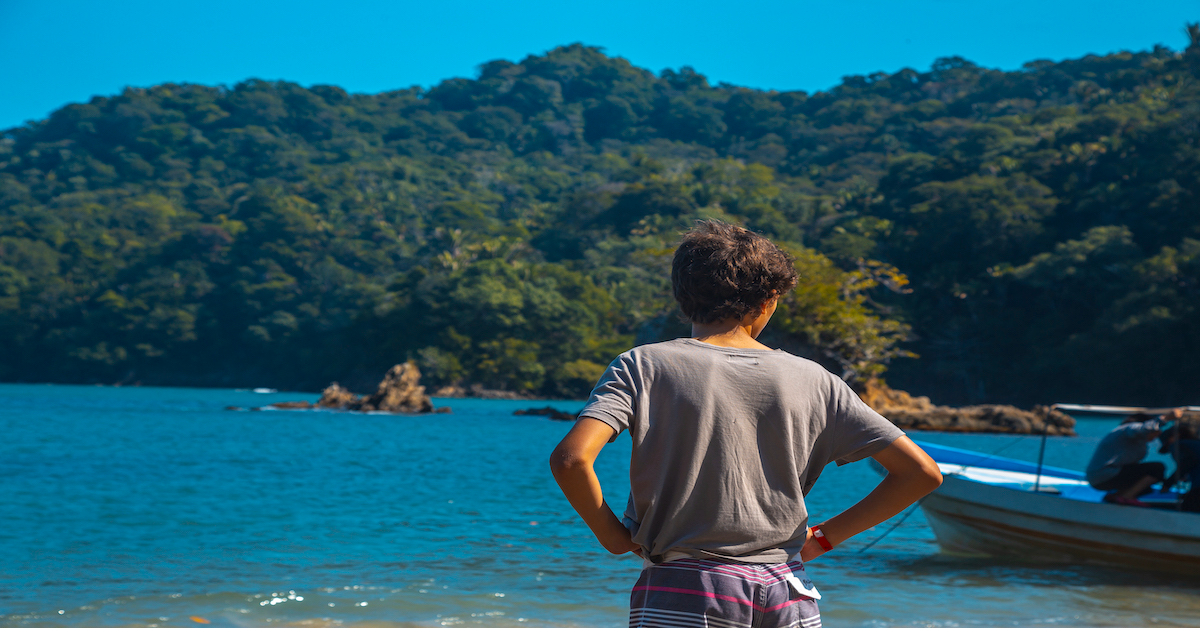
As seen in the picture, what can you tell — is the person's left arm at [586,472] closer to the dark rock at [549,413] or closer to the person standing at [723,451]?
the person standing at [723,451]

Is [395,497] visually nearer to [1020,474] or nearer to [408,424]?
[1020,474]

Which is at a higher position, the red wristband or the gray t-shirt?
the gray t-shirt

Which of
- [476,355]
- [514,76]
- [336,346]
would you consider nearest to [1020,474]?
[476,355]

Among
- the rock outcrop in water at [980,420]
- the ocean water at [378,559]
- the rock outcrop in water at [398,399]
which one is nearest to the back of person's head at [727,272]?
the ocean water at [378,559]

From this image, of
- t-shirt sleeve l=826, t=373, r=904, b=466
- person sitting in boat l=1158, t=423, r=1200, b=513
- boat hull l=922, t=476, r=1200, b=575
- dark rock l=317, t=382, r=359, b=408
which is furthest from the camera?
dark rock l=317, t=382, r=359, b=408

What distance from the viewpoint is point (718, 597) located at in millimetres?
1994

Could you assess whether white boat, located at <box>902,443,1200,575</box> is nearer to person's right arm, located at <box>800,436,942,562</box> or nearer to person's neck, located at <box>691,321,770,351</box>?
person's right arm, located at <box>800,436,942,562</box>

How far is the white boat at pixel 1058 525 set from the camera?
8.05 metres

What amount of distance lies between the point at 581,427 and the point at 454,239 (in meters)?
69.1

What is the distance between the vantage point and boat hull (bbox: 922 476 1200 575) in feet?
26.4

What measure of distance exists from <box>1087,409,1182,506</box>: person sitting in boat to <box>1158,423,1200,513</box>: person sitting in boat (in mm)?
124

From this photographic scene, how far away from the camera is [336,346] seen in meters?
65.1

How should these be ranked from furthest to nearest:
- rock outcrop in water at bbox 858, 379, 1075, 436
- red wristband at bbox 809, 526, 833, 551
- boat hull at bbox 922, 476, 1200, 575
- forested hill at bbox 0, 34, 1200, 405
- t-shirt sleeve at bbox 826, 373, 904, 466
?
forested hill at bbox 0, 34, 1200, 405
rock outcrop in water at bbox 858, 379, 1075, 436
boat hull at bbox 922, 476, 1200, 575
red wristband at bbox 809, 526, 833, 551
t-shirt sleeve at bbox 826, 373, 904, 466

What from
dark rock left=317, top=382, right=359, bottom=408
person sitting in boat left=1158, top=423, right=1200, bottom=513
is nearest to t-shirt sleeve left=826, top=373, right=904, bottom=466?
person sitting in boat left=1158, top=423, right=1200, bottom=513
